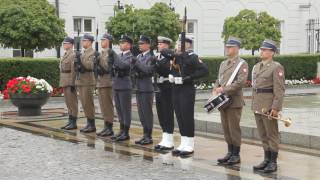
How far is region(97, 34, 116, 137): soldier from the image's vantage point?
12.4m

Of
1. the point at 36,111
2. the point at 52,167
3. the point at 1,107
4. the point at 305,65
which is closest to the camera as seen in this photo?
the point at 52,167

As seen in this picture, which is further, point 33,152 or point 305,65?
point 305,65

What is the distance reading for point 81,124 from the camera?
1477cm

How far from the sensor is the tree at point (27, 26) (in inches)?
918

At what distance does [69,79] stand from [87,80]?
614 millimetres

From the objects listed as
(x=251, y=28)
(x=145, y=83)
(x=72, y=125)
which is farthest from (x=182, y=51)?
(x=251, y=28)

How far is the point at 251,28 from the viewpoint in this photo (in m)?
29.9

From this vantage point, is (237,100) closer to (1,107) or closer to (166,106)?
(166,106)

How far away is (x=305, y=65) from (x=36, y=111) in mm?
14901

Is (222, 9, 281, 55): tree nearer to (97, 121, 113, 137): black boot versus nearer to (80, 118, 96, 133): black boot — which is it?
(80, 118, 96, 133): black boot

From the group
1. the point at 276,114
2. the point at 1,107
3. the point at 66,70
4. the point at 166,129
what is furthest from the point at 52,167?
the point at 1,107

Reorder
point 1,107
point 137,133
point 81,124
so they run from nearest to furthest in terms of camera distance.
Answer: point 137,133
point 81,124
point 1,107

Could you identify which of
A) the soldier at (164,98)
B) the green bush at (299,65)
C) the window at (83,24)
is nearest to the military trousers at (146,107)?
the soldier at (164,98)

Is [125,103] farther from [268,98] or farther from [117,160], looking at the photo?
[268,98]
